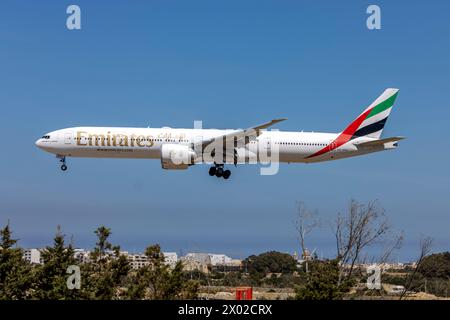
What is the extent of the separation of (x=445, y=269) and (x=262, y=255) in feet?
75.4

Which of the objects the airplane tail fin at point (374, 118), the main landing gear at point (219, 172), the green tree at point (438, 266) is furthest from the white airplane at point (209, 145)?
the green tree at point (438, 266)

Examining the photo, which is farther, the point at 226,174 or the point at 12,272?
the point at 226,174

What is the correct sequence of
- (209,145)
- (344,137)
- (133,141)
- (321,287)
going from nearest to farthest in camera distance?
(321,287), (133,141), (209,145), (344,137)

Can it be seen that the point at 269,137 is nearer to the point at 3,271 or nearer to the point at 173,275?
the point at 173,275

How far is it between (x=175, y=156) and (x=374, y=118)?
21.9 metres

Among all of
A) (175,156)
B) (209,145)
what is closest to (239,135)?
(209,145)

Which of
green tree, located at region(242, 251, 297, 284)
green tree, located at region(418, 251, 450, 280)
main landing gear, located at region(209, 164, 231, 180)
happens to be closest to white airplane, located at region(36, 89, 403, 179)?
main landing gear, located at region(209, 164, 231, 180)

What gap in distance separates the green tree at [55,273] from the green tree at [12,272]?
2.89 feet

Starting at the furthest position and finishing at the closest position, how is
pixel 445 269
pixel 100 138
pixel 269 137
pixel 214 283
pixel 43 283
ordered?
pixel 445 269
pixel 214 283
pixel 269 137
pixel 100 138
pixel 43 283

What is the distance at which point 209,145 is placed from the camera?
183 feet

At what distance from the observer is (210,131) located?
57.8 m

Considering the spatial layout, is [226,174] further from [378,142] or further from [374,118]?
[374,118]

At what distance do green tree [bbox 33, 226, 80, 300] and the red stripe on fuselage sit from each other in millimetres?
22802
